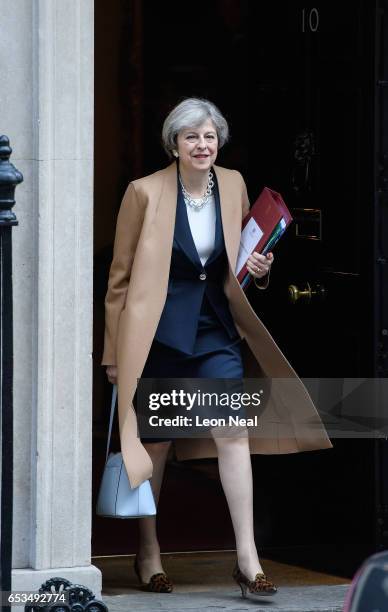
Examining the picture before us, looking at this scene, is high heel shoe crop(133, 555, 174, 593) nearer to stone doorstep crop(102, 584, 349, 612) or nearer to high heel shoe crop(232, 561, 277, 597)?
stone doorstep crop(102, 584, 349, 612)

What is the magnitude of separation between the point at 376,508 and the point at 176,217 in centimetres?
164

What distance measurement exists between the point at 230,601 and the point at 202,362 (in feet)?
3.34

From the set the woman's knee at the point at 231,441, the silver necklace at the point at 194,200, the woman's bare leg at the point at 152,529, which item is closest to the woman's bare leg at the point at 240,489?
the woman's knee at the point at 231,441

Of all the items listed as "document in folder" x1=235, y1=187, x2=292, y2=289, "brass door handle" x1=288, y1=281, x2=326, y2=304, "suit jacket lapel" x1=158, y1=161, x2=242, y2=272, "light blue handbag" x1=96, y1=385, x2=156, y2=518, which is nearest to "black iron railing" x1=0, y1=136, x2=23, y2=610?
"light blue handbag" x1=96, y1=385, x2=156, y2=518

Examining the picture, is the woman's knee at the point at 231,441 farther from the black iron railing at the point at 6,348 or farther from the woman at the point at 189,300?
the black iron railing at the point at 6,348

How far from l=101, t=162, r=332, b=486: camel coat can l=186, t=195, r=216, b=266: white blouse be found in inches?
2.6

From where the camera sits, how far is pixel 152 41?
9609 millimetres

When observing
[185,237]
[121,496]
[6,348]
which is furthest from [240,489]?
[6,348]

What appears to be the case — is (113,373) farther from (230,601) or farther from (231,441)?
(230,601)

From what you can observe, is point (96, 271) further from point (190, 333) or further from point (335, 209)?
point (190, 333)

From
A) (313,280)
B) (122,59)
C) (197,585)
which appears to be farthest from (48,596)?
(122,59)

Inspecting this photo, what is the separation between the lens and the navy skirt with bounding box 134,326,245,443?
6.59m

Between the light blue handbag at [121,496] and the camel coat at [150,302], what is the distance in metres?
0.04

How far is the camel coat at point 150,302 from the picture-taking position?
6406 mm
